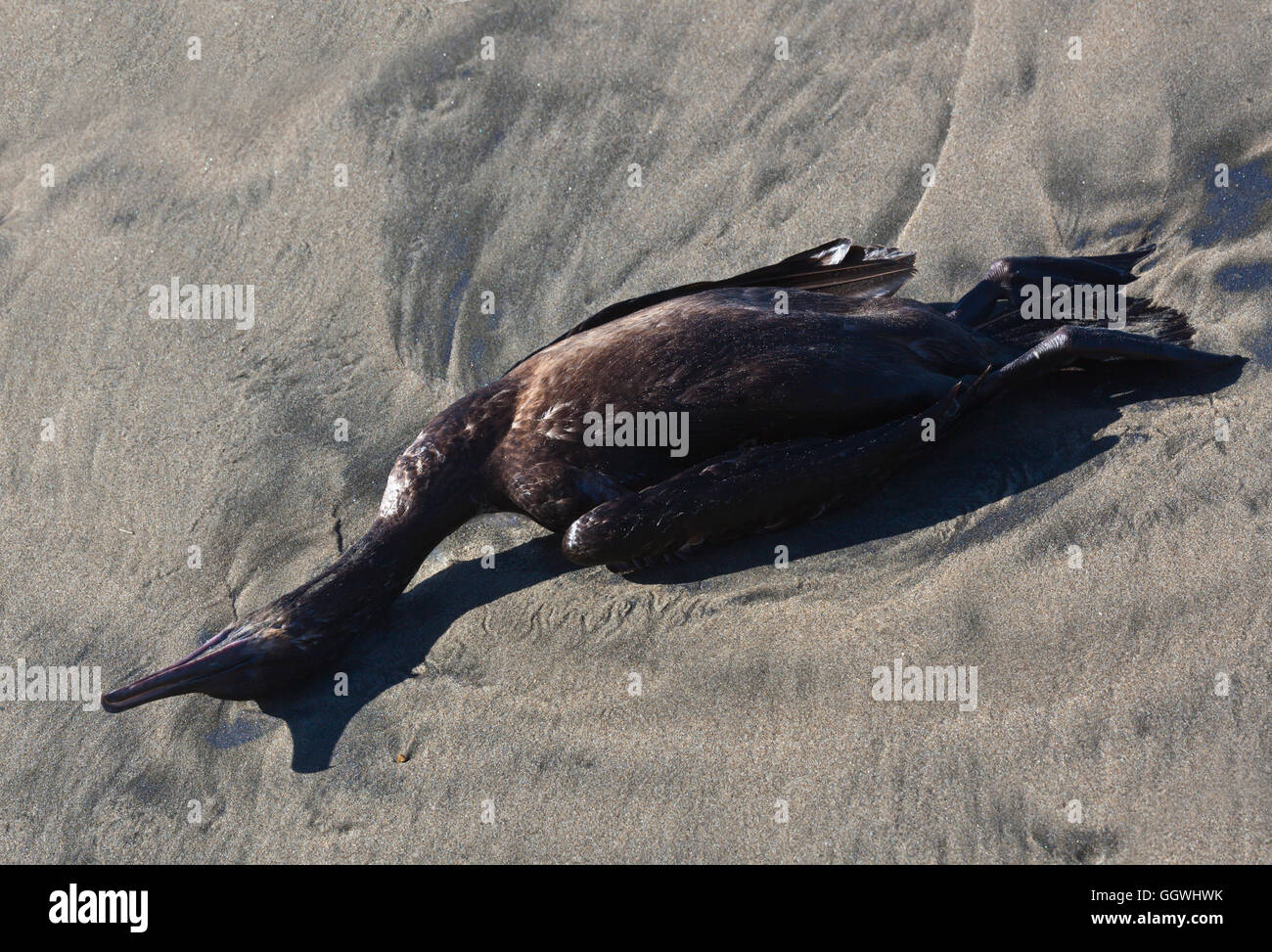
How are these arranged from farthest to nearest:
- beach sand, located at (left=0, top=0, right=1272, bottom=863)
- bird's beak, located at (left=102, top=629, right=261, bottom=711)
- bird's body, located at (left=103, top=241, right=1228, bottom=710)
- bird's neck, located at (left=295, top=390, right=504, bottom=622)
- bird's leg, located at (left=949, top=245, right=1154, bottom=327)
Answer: bird's leg, located at (left=949, top=245, right=1154, bottom=327)
bird's neck, located at (left=295, top=390, right=504, bottom=622)
bird's body, located at (left=103, top=241, right=1228, bottom=710)
bird's beak, located at (left=102, top=629, right=261, bottom=711)
beach sand, located at (left=0, top=0, right=1272, bottom=863)

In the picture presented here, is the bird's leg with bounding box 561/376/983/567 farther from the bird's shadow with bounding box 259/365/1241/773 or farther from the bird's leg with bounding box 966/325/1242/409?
the bird's leg with bounding box 966/325/1242/409

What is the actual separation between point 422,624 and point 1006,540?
2.50 m

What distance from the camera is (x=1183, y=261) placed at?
5.48m

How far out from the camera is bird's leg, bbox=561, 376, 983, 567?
4602 millimetres

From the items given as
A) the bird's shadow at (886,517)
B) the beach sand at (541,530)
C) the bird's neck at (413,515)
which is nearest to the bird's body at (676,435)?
the bird's neck at (413,515)

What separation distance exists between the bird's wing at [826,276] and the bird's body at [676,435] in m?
0.23

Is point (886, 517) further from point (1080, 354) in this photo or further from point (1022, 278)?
point (1022, 278)

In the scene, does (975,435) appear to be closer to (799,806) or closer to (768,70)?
(799,806)

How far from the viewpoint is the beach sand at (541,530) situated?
13.2 feet

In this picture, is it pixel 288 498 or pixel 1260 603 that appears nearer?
pixel 1260 603

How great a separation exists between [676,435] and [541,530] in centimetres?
90

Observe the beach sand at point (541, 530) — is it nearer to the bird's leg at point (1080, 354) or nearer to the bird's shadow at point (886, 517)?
the bird's shadow at point (886, 517)

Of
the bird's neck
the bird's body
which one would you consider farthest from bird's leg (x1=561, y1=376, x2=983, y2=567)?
the bird's neck

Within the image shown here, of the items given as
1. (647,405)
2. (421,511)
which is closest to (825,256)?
(647,405)
